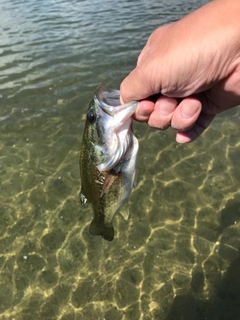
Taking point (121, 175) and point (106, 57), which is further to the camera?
point (106, 57)

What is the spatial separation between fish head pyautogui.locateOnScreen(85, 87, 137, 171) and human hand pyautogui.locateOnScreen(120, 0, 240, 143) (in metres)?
0.14

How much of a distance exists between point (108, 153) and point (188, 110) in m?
0.83

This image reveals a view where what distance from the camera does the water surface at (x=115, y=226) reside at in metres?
5.65

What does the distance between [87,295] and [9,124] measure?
592 centimetres

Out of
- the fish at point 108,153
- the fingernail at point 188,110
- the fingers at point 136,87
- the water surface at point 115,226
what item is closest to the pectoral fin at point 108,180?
the fish at point 108,153

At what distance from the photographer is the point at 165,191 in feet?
24.1

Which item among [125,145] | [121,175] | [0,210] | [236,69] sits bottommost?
[0,210]

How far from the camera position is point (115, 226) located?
675cm

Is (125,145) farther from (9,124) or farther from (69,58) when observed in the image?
(69,58)

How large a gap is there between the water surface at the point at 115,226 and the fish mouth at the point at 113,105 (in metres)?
4.04

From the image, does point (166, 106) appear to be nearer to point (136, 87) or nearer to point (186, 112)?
point (186, 112)

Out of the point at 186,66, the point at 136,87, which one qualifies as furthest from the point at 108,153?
the point at 186,66

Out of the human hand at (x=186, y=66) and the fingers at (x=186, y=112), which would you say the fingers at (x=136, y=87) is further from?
the fingers at (x=186, y=112)

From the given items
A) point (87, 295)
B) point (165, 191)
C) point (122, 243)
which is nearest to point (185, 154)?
point (165, 191)
